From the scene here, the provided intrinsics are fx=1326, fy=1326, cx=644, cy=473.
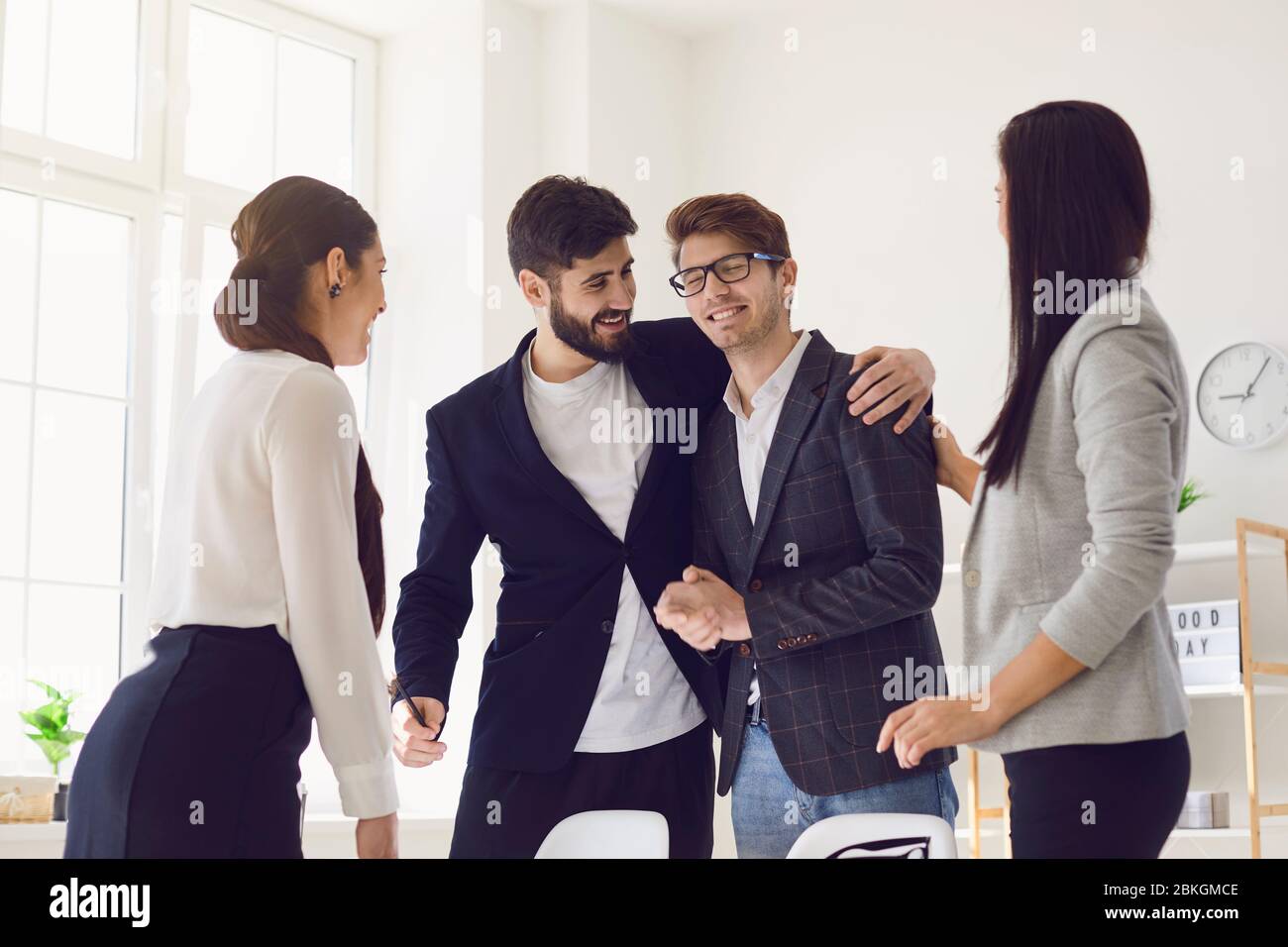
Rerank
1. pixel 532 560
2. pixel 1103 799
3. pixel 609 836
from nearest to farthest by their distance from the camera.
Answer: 1. pixel 1103 799
2. pixel 609 836
3. pixel 532 560

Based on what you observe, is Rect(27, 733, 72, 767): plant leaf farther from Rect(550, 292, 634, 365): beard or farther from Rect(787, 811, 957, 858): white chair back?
Rect(787, 811, 957, 858): white chair back

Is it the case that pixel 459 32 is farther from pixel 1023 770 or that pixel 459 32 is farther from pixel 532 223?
pixel 1023 770

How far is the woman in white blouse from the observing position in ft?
4.56

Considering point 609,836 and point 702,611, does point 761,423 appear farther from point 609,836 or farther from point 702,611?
point 609,836

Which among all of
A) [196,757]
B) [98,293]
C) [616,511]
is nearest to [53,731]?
[98,293]

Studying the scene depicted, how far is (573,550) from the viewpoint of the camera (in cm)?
211

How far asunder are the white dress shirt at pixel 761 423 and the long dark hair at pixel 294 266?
2.03ft

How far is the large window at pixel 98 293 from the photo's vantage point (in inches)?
145

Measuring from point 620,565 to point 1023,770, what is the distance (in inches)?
31.6

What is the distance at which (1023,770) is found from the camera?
1455 millimetres

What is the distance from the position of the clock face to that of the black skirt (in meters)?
3.04

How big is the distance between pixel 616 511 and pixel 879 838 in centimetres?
76

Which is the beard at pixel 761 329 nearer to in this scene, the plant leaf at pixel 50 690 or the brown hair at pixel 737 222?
the brown hair at pixel 737 222

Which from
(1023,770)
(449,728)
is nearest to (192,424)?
(1023,770)
